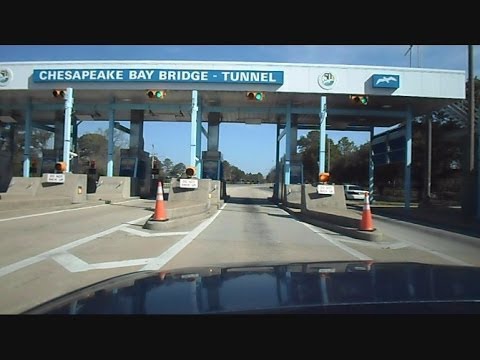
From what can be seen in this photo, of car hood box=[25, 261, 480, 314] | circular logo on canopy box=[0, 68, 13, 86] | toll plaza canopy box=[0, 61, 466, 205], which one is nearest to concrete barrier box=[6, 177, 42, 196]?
toll plaza canopy box=[0, 61, 466, 205]

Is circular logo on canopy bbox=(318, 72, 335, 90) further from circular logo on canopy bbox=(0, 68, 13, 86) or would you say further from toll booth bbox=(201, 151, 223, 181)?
circular logo on canopy bbox=(0, 68, 13, 86)

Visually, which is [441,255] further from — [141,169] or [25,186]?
[141,169]

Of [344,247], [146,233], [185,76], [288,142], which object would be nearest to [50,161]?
[185,76]

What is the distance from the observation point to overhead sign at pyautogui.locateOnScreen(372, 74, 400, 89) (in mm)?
26766

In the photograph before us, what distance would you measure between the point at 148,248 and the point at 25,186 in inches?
656

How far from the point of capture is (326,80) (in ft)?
89.1

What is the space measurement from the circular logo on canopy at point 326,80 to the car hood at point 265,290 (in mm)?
22979

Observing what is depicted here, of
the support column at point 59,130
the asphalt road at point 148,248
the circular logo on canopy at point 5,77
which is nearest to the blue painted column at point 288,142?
the asphalt road at point 148,248

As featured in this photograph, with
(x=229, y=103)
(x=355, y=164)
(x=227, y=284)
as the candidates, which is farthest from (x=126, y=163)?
(x=355, y=164)

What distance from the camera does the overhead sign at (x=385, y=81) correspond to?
1054 inches

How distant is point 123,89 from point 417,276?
25934 millimetres

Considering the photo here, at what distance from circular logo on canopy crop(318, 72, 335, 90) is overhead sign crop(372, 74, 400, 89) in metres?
2.52

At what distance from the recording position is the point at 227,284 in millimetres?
4371

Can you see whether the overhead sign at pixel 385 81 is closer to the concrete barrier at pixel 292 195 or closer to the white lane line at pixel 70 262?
the concrete barrier at pixel 292 195
